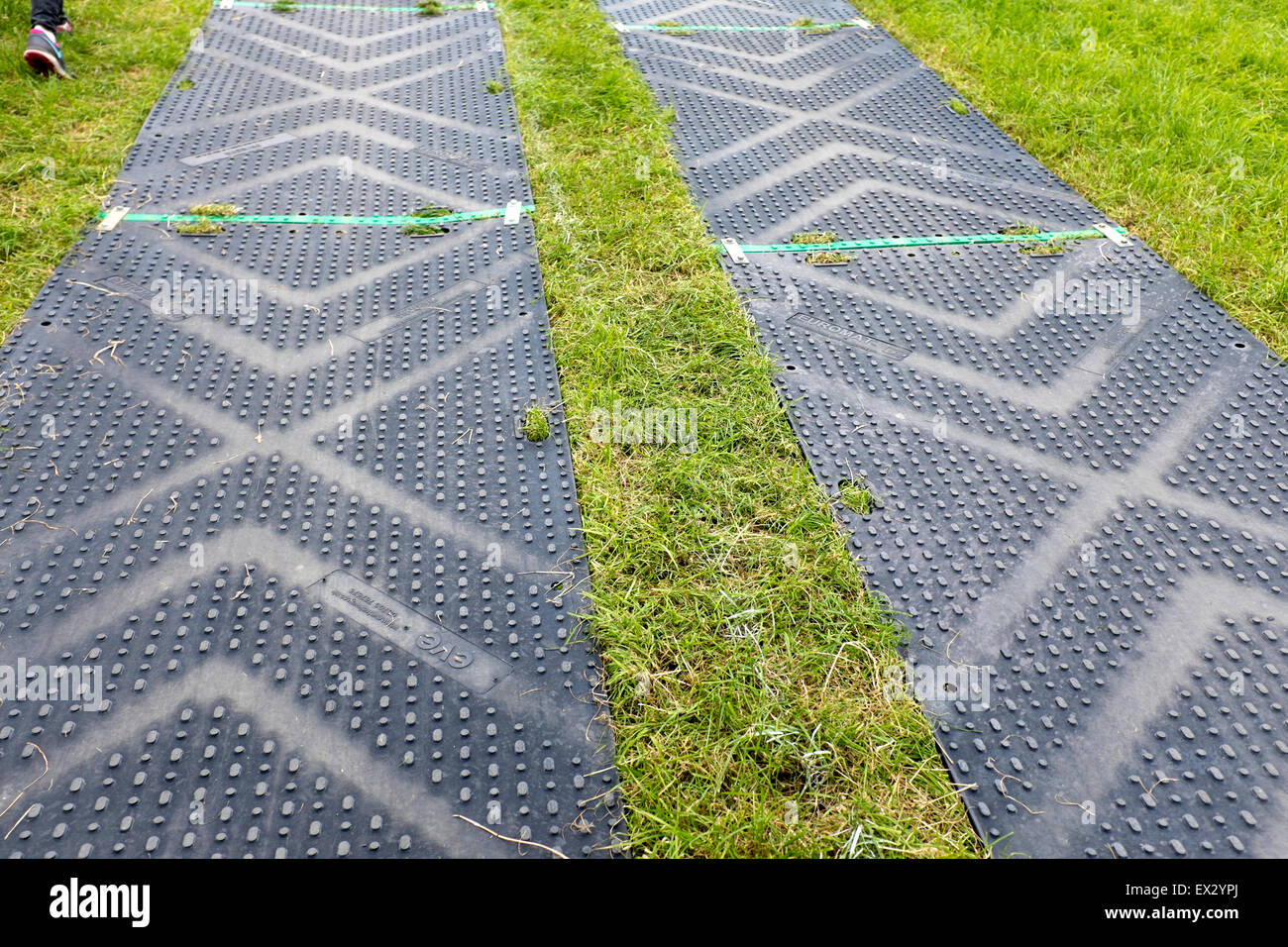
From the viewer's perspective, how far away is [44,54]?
3.96m

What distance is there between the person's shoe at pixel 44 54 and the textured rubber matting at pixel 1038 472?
2.82 meters

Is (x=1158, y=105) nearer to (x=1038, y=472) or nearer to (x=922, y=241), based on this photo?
(x=922, y=241)

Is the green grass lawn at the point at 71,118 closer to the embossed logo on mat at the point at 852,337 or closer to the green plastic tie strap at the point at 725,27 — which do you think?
the green plastic tie strap at the point at 725,27

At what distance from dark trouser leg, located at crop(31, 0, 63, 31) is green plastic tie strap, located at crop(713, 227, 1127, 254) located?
→ 3338 mm

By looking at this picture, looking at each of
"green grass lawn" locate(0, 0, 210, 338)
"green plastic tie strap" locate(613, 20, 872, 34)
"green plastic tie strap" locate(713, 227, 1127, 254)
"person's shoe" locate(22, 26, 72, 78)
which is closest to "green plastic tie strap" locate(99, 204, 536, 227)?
"green grass lawn" locate(0, 0, 210, 338)

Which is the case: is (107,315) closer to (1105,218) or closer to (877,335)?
(877,335)

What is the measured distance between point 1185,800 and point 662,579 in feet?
3.90

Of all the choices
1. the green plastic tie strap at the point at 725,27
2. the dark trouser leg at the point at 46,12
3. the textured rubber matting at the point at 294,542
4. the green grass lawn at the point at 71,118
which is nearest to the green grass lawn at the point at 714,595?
the textured rubber matting at the point at 294,542

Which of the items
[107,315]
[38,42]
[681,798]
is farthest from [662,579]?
[38,42]

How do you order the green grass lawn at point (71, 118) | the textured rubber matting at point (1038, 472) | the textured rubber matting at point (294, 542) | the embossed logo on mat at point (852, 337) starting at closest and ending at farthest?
the textured rubber matting at point (294, 542)
the textured rubber matting at point (1038, 472)
the embossed logo on mat at point (852, 337)
the green grass lawn at point (71, 118)

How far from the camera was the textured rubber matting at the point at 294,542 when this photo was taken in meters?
1.74

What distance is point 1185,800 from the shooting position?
1789mm

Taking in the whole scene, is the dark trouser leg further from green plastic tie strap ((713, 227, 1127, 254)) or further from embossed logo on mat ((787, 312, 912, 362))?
embossed logo on mat ((787, 312, 912, 362))

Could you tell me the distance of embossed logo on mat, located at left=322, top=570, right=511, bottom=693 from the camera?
195cm
